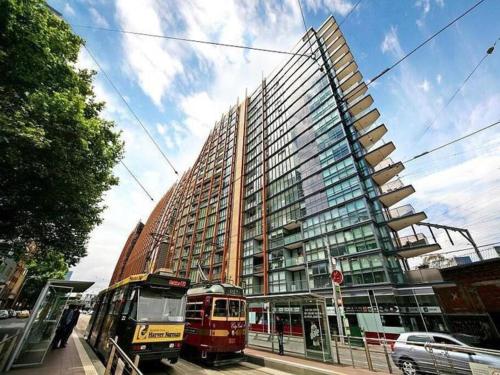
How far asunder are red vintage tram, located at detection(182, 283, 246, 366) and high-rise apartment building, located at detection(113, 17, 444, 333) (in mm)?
7514

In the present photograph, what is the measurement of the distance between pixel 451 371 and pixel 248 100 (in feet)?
171

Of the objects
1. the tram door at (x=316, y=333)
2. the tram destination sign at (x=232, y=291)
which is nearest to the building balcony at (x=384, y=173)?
the tram door at (x=316, y=333)

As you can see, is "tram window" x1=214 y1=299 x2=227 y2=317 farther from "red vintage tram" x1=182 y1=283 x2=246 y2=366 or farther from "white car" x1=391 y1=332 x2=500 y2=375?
"white car" x1=391 y1=332 x2=500 y2=375

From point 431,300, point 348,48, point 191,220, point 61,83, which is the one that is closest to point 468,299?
point 431,300

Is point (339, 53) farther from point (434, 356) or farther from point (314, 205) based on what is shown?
point (434, 356)

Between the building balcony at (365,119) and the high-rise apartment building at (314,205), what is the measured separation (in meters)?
0.14

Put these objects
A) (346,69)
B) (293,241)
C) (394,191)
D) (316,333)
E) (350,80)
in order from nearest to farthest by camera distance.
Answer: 1. (316,333)
2. (394,191)
3. (293,241)
4. (350,80)
5. (346,69)

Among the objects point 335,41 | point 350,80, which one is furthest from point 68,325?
point 335,41

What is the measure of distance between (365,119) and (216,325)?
1073 inches

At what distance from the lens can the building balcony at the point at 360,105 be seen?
27.3 meters

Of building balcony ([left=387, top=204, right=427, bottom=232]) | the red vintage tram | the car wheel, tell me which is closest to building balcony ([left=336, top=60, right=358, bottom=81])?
building balcony ([left=387, top=204, right=427, bottom=232])

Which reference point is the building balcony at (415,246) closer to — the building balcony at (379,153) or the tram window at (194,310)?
the building balcony at (379,153)

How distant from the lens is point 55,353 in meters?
9.38

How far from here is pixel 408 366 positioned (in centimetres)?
816
